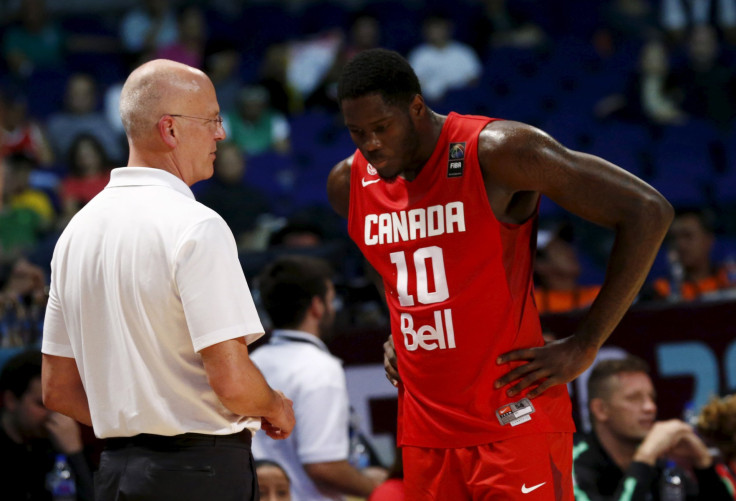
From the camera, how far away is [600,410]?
15.5 feet

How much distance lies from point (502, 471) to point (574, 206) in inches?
30.9

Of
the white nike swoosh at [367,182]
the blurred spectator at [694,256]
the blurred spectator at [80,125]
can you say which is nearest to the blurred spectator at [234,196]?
the blurred spectator at [80,125]

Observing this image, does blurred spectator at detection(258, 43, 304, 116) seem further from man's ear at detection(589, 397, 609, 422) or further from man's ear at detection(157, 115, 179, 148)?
man's ear at detection(157, 115, 179, 148)

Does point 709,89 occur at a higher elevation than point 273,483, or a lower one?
higher

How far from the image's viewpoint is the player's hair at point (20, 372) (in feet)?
15.2

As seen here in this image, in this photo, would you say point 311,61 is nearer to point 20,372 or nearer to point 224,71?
point 224,71

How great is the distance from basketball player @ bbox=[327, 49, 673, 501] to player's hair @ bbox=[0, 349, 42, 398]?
2416 millimetres

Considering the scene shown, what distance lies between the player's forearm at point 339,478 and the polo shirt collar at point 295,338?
0.55 metres

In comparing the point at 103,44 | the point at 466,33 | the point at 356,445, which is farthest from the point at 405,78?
the point at 103,44

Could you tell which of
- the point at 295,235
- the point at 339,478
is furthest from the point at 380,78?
the point at 295,235

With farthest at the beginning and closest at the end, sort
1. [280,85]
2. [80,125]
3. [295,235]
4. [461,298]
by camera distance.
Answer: [280,85]
[80,125]
[295,235]
[461,298]

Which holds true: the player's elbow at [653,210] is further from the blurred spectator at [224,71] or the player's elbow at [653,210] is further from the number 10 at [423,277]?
the blurred spectator at [224,71]

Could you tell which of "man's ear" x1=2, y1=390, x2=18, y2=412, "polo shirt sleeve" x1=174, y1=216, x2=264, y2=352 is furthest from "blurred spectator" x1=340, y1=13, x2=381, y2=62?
"polo shirt sleeve" x1=174, y1=216, x2=264, y2=352

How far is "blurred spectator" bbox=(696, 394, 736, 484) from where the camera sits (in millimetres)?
4508
